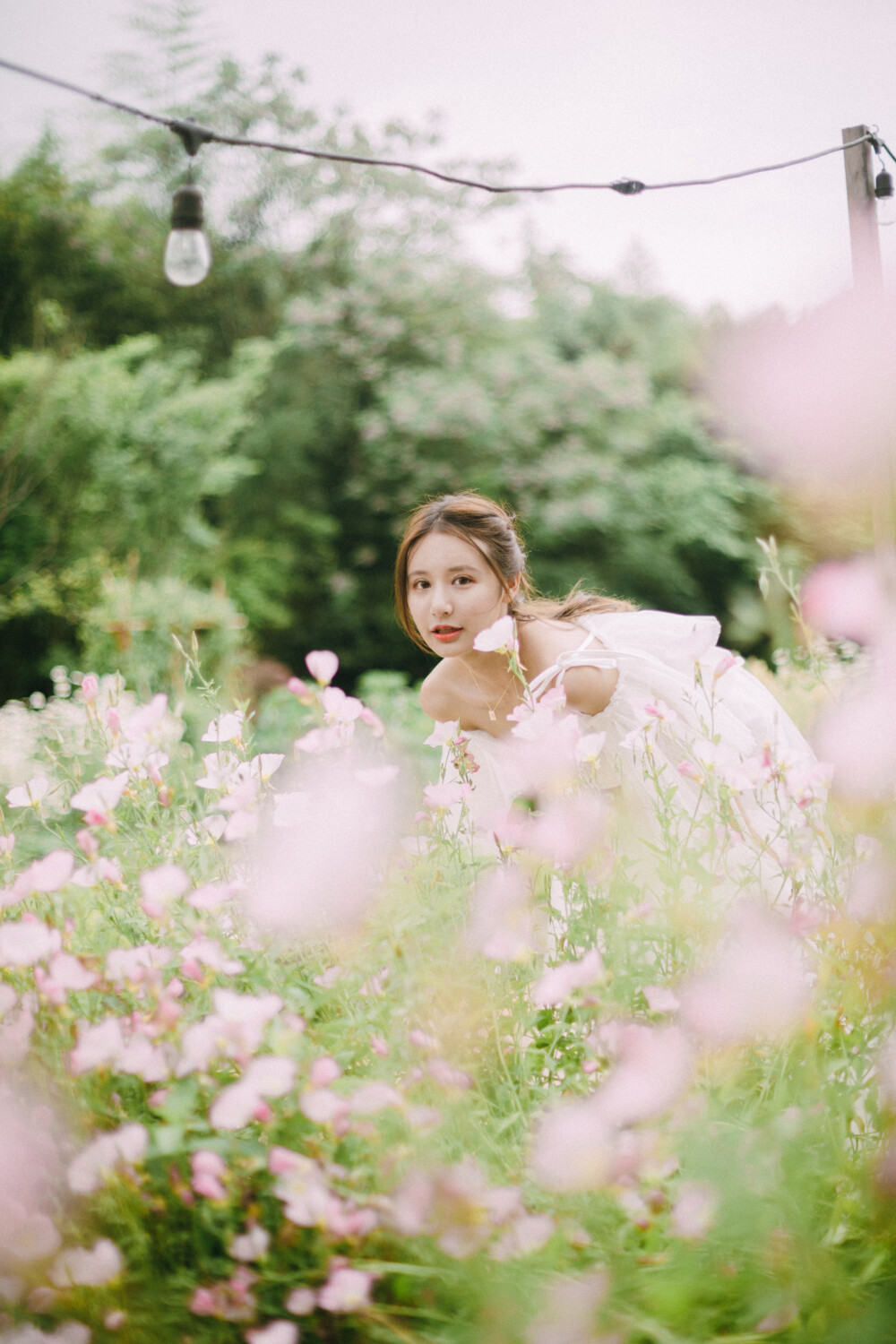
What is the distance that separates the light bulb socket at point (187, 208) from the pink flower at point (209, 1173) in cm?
174

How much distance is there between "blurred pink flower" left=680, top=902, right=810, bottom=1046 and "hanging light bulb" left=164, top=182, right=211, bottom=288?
1.64m

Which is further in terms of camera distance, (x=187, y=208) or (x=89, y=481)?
(x=89, y=481)

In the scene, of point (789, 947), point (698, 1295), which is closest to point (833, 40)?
point (789, 947)

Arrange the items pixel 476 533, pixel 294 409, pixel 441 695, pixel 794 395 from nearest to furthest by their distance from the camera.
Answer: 1. pixel 476 533
2. pixel 441 695
3. pixel 294 409
4. pixel 794 395

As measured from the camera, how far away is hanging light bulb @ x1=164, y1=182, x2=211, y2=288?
71.3 inches

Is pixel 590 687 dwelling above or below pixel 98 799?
above

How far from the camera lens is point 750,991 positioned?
98 centimetres

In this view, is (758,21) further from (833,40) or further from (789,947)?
(789,947)

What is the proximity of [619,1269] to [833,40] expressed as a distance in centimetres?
356

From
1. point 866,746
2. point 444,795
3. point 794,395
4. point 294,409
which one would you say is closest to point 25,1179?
point 444,795

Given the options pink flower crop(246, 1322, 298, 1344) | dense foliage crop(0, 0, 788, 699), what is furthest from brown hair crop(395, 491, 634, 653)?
dense foliage crop(0, 0, 788, 699)

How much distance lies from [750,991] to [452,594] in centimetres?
129

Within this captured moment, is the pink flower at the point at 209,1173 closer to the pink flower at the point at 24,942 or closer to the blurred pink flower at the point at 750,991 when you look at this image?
the pink flower at the point at 24,942

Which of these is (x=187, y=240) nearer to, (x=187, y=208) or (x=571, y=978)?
(x=187, y=208)
